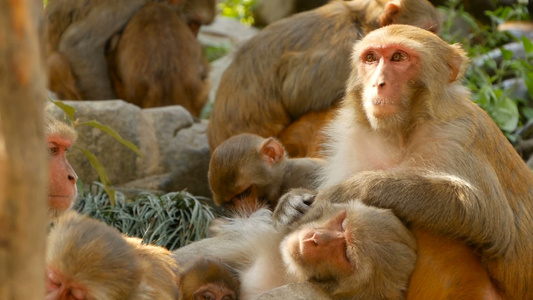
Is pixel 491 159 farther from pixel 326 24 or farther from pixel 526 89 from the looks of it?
pixel 526 89

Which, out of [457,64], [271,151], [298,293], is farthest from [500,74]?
[298,293]

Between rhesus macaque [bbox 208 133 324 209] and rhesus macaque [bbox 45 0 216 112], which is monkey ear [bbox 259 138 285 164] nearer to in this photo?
rhesus macaque [bbox 208 133 324 209]

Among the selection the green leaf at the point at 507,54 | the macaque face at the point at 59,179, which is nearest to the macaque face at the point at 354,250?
the macaque face at the point at 59,179

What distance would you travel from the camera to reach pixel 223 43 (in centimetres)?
1362

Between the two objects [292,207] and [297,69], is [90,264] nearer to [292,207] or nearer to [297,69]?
[292,207]

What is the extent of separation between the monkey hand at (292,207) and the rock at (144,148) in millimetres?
2958

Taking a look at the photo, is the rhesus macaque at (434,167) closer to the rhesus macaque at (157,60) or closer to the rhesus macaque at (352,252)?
the rhesus macaque at (352,252)

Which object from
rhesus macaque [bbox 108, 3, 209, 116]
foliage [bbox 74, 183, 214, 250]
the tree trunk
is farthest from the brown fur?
rhesus macaque [bbox 108, 3, 209, 116]

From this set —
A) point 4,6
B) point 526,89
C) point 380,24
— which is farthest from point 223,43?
point 4,6

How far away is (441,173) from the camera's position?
421cm

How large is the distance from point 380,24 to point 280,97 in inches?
45.4

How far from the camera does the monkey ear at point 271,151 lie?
19.6 ft

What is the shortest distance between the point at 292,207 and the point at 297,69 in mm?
2772

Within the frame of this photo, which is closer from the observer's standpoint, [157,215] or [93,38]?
[157,215]
